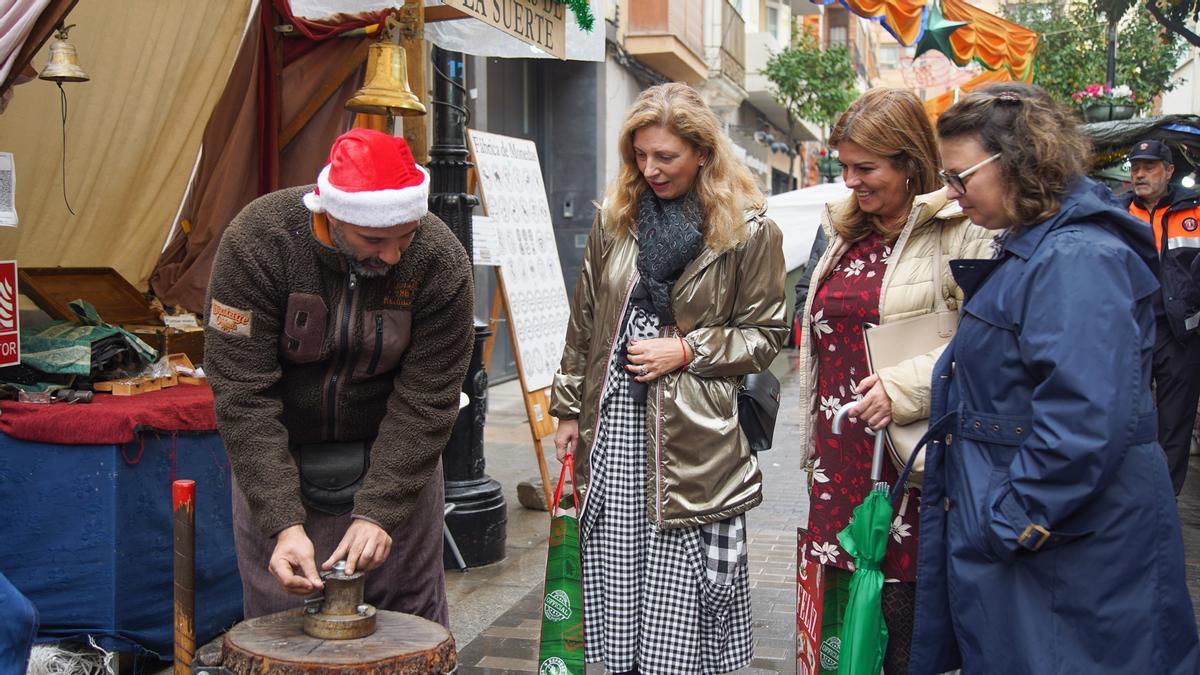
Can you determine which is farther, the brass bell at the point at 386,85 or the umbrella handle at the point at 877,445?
the brass bell at the point at 386,85

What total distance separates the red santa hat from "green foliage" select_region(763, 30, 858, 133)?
2108 cm

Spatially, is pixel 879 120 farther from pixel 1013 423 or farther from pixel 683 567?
pixel 683 567

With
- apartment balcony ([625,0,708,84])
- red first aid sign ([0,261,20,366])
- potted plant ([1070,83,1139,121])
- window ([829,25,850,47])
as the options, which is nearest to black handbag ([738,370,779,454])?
red first aid sign ([0,261,20,366])

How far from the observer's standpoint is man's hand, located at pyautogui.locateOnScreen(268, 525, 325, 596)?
2.41 meters

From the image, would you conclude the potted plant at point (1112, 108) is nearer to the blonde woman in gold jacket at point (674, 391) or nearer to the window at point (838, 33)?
the blonde woman in gold jacket at point (674, 391)

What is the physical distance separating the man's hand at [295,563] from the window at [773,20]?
28.8 m

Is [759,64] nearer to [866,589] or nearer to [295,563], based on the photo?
[866,589]

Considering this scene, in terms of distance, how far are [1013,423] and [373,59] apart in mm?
2992

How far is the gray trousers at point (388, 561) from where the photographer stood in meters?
2.82

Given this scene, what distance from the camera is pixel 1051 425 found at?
7.18 ft

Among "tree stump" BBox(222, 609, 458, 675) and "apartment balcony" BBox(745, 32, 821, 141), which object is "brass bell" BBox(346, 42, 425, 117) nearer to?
"tree stump" BBox(222, 609, 458, 675)

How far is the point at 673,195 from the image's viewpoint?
3.28 meters

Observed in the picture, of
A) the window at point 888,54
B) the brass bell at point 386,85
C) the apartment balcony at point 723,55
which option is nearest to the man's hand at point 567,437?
the brass bell at point 386,85

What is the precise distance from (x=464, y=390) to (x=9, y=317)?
2099mm
